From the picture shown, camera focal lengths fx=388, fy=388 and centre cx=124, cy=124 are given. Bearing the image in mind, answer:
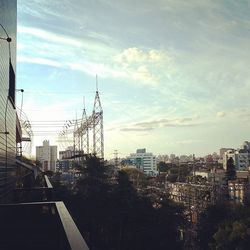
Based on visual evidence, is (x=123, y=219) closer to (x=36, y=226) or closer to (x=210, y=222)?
(x=210, y=222)

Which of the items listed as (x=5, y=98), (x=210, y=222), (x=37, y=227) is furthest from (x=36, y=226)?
(x=210, y=222)

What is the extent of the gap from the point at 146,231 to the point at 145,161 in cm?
12056

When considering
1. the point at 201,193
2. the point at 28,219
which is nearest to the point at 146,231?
the point at 28,219

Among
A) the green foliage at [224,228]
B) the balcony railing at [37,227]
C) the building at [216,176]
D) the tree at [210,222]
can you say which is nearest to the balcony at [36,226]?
the balcony railing at [37,227]

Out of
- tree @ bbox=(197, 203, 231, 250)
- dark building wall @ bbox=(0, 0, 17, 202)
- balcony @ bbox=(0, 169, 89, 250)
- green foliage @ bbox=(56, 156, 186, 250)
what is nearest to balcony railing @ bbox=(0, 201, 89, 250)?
balcony @ bbox=(0, 169, 89, 250)

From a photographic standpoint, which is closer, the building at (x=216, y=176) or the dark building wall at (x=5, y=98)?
the dark building wall at (x=5, y=98)

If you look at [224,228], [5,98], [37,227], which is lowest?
[224,228]

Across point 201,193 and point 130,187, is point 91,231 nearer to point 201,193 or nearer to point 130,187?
point 130,187

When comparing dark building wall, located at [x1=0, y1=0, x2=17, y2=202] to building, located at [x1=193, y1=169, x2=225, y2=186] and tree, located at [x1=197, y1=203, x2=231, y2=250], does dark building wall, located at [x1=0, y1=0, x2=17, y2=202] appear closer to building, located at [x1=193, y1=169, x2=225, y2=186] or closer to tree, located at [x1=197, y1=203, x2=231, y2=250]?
tree, located at [x1=197, y1=203, x2=231, y2=250]

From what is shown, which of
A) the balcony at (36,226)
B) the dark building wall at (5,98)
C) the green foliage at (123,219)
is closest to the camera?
the balcony at (36,226)

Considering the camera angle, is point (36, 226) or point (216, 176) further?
point (216, 176)

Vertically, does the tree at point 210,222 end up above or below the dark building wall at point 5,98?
below

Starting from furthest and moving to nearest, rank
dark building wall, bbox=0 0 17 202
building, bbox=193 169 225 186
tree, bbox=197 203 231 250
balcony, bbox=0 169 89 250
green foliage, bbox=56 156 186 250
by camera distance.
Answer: building, bbox=193 169 225 186 < tree, bbox=197 203 231 250 < green foliage, bbox=56 156 186 250 < dark building wall, bbox=0 0 17 202 < balcony, bbox=0 169 89 250

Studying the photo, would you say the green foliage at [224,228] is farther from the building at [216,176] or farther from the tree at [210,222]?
the building at [216,176]
